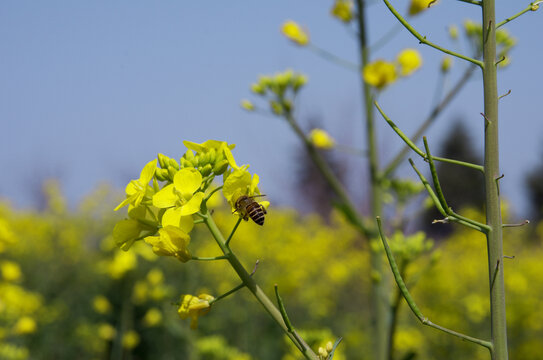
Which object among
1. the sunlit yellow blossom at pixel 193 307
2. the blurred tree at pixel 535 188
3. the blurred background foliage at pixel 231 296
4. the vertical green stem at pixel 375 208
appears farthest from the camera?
the blurred tree at pixel 535 188

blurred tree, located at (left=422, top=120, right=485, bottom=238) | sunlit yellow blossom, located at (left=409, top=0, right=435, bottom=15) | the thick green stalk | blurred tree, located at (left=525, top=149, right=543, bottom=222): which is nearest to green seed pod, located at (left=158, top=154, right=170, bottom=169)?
the thick green stalk

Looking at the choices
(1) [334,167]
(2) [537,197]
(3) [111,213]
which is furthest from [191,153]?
(2) [537,197]

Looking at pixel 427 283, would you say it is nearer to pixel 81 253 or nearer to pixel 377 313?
pixel 377 313

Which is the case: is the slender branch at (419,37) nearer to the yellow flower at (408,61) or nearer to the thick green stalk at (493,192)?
the thick green stalk at (493,192)

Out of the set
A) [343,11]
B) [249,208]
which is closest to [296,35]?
[343,11]

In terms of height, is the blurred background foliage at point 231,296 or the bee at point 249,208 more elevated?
the blurred background foliage at point 231,296

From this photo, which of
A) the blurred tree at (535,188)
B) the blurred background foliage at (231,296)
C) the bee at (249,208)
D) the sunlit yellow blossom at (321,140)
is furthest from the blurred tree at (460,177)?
the bee at (249,208)
